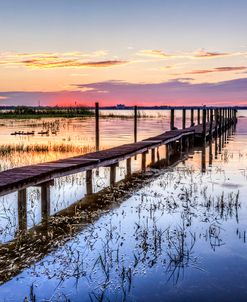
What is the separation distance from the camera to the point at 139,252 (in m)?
7.64

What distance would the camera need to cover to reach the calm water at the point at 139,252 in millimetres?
6250

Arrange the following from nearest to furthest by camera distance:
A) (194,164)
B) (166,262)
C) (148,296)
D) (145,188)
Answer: (148,296) < (166,262) < (145,188) < (194,164)

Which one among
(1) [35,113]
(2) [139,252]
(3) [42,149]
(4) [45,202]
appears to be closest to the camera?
(2) [139,252]

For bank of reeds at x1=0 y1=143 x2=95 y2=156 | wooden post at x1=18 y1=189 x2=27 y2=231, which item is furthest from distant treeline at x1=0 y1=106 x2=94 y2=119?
wooden post at x1=18 y1=189 x2=27 y2=231

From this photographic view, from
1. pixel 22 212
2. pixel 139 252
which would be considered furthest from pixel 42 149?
pixel 139 252

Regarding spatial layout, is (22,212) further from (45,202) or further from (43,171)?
(43,171)

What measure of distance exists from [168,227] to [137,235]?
33.3 inches

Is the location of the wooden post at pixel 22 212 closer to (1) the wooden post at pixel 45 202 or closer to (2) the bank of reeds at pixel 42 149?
(1) the wooden post at pixel 45 202

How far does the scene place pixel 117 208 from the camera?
35.4 feet

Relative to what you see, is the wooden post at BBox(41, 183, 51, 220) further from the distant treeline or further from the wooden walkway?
the distant treeline

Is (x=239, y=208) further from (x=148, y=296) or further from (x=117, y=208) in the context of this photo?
(x=148, y=296)

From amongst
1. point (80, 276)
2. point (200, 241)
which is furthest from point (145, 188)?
point (80, 276)

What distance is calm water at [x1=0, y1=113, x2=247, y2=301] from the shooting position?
6.25m

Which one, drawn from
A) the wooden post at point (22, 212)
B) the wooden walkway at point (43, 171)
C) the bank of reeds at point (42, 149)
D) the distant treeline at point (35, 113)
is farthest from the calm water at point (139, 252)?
the distant treeline at point (35, 113)
